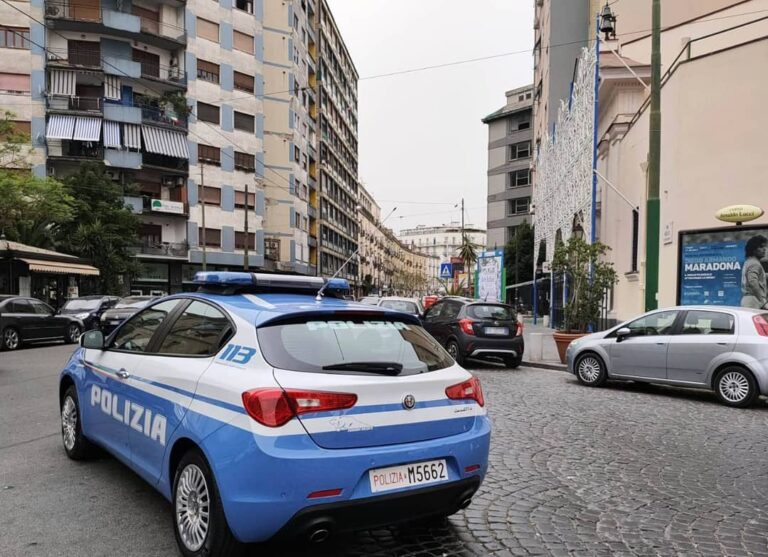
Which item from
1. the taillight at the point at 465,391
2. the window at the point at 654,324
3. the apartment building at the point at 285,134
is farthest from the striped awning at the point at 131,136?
the taillight at the point at 465,391

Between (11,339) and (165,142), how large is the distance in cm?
2689

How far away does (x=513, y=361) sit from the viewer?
498 inches

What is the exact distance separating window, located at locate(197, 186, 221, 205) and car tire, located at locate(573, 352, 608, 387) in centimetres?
3638

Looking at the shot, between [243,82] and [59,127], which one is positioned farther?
[243,82]

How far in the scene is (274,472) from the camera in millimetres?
2760

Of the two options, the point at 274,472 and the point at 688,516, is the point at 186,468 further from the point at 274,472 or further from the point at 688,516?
the point at 688,516

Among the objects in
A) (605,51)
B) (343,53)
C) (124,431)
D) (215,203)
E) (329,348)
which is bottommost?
(124,431)

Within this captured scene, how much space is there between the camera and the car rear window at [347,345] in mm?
3104

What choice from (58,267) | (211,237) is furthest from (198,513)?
(211,237)

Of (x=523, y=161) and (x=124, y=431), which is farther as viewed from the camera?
(x=523, y=161)

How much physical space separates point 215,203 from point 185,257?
479cm

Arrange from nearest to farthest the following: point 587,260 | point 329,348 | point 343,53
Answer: point 329,348, point 587,260, point 343,53

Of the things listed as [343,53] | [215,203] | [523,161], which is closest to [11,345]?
[215,203]

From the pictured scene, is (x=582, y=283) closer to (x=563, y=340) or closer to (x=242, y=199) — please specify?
(x=563, y=340)
